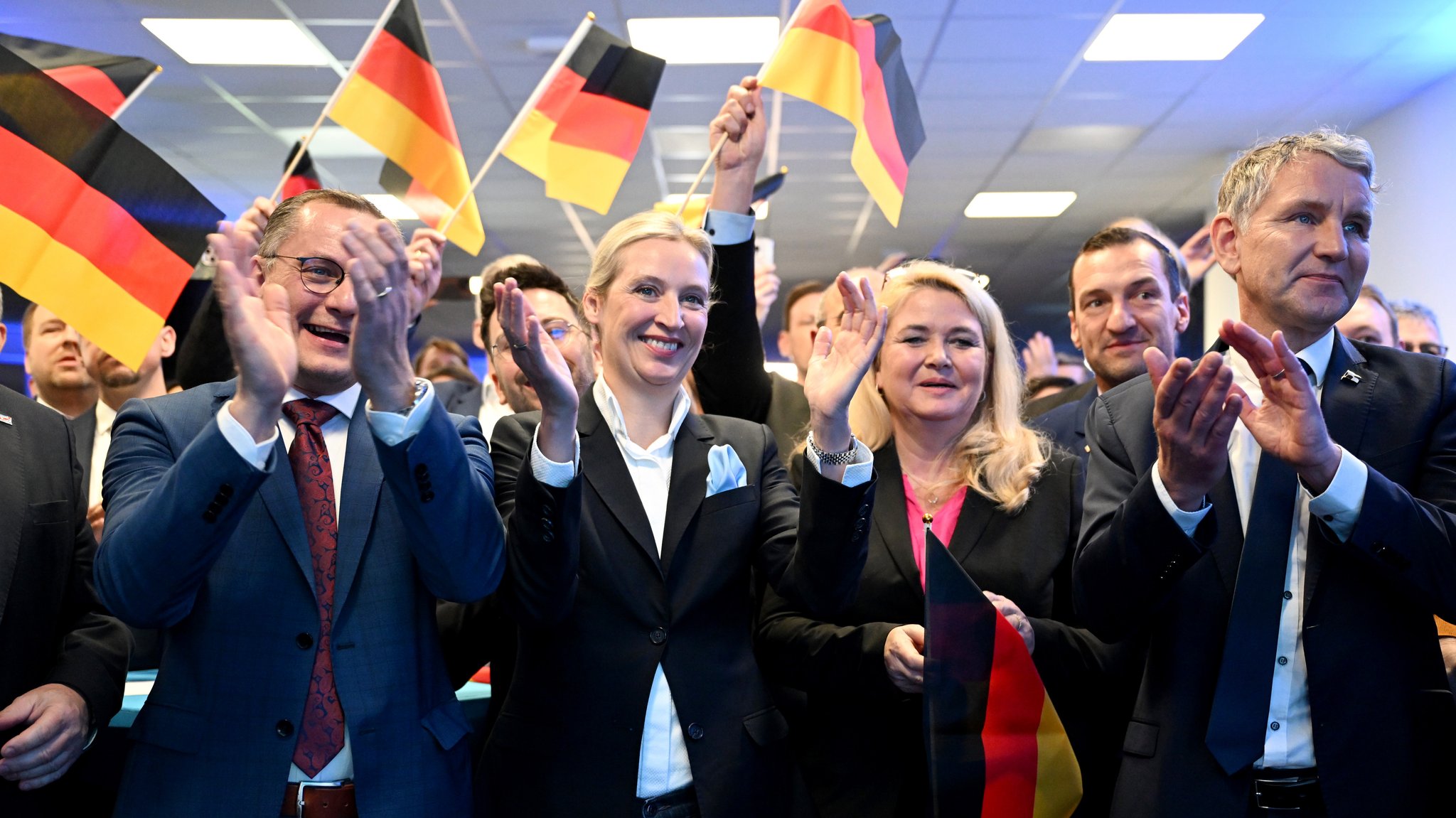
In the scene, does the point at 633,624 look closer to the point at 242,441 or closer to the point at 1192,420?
the point at 242,441

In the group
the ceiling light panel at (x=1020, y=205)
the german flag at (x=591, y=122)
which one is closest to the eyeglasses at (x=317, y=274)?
the german flag at (x=591, y=122)

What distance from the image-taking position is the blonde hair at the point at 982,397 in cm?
237

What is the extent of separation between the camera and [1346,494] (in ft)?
5.34

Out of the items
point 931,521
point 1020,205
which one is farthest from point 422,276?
point 1020,205

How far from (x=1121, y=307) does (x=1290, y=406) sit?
150 centimetres

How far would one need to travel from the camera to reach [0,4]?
554 cm

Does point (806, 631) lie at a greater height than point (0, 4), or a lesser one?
lesser

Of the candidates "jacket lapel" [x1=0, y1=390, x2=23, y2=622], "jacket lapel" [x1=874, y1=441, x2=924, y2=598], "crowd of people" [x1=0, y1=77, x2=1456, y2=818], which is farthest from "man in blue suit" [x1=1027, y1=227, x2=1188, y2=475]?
"jacket lapel" [x1=0, y1=390, x2=23, y2=622]

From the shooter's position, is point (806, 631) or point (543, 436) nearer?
point (543, 436)

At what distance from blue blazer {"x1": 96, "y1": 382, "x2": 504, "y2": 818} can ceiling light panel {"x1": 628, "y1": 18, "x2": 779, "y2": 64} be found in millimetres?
4435

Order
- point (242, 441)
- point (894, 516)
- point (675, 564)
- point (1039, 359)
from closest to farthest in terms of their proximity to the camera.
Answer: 1. point (242, 441)
2. point (675, 564)
3. point (894, 516)
4. point (1039, 359)

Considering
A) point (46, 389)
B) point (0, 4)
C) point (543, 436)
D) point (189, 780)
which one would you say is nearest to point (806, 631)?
point (543, 436)

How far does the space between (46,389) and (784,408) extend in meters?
2.67

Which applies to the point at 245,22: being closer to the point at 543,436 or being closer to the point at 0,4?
the point at 0,4
